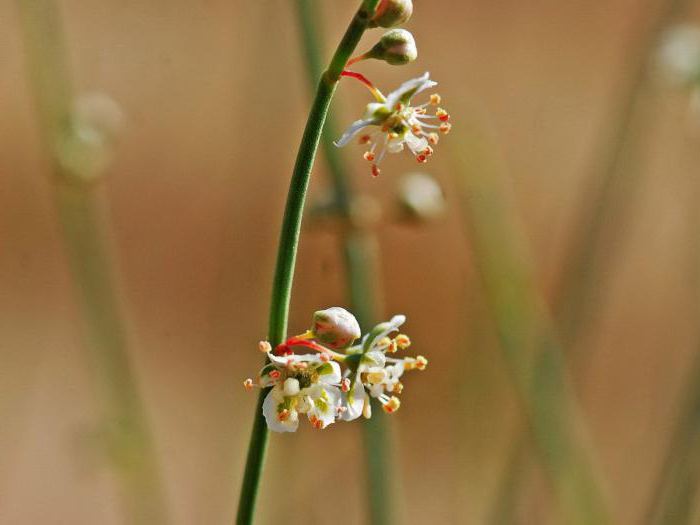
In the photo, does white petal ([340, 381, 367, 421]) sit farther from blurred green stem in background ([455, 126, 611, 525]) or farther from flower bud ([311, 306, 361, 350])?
blurred green stem in background ([455, 126, 611, 525])

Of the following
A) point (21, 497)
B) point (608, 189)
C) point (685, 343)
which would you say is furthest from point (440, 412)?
point (608, 189)

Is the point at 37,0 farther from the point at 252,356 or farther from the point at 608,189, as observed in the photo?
the point at 252,356

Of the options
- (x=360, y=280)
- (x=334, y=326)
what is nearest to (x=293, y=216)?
(x=334, y=326)

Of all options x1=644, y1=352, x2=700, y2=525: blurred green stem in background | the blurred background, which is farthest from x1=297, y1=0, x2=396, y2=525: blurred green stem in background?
the blurred background

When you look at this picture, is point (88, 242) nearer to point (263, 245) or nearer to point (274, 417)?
point (274, 417)

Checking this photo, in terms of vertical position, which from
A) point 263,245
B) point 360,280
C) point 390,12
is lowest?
point 263,245
